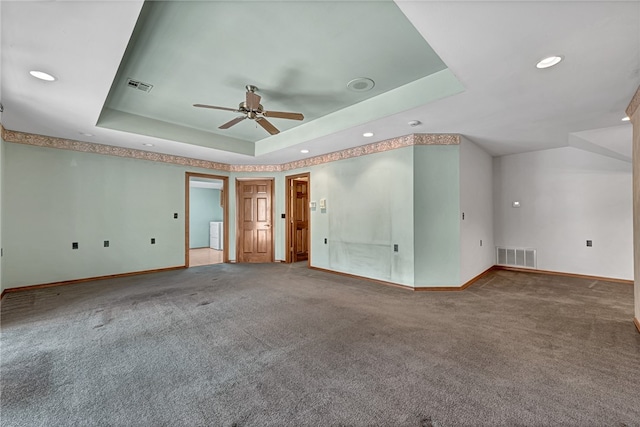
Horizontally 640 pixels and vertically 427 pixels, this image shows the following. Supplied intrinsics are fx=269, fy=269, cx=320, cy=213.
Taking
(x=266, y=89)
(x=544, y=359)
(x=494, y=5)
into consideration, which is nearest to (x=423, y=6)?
(x=494, y=5)

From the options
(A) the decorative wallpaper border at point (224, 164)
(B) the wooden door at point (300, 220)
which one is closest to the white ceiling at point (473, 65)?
(A) the decorative wallpaper border at point (224, 164)

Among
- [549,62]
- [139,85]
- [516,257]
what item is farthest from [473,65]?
[516,257]

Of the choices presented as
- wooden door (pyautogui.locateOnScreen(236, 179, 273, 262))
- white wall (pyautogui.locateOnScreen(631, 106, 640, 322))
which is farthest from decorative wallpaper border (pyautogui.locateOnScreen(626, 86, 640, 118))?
wooden door (pyautogui.locateOnScreen(236, 179, 273, 262))

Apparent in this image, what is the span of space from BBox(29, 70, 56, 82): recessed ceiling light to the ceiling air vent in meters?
0.68

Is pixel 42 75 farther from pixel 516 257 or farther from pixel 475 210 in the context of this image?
pixel 516 257

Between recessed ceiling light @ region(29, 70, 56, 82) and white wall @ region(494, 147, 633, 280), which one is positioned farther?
white wall @ region(494, 147, 633, 280)

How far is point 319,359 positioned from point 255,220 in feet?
16.8

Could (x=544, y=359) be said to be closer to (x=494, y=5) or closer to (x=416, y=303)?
(x=416, y=303)

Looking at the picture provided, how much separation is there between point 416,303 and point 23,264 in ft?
19.8

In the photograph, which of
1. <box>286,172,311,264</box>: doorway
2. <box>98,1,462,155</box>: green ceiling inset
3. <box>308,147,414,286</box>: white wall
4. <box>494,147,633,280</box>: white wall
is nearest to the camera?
<box>98,1,462,155</box>: green ceiling inset

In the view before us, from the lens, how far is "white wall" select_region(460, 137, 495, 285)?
14.6ft

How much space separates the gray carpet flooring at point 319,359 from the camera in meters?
1.63

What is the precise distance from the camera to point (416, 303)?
11.9ft

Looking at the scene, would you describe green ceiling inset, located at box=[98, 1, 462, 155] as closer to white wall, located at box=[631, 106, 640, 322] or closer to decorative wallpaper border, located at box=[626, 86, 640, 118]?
decorative wallpaper border, located at box=[626, 86, 640, 118]
